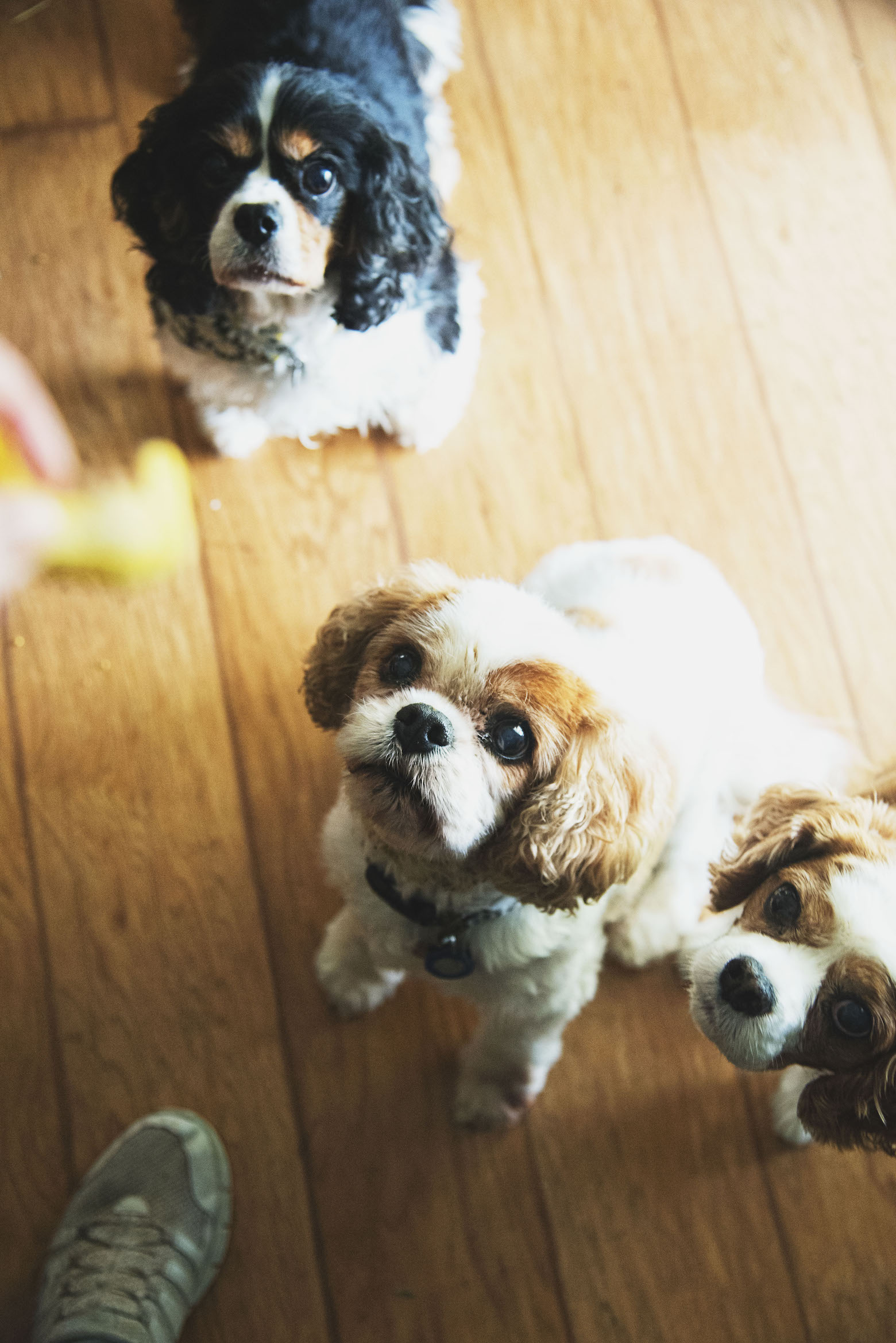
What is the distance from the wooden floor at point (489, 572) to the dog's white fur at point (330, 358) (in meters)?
0.08

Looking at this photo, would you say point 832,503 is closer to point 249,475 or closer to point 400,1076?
point 249,475

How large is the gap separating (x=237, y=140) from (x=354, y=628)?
705 mm

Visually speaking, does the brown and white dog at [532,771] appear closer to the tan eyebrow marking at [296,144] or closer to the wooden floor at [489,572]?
the wooden floor at [489,572]

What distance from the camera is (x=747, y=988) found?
1116mm

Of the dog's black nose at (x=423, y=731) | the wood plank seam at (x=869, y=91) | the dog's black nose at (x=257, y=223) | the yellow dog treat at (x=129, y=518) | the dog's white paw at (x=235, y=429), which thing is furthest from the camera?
the wood plank seam at (x=869, y=91)

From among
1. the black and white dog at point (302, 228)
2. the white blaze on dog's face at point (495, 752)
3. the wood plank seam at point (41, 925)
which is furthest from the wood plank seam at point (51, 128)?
the white blaze on dog's face at point (495, 752)

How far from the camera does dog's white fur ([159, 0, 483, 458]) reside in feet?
4.65

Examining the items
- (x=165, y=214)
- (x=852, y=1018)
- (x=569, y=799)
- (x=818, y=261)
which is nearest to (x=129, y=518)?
(x=165, y=214)

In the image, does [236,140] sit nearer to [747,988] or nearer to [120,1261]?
[747,988]

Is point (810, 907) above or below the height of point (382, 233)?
below

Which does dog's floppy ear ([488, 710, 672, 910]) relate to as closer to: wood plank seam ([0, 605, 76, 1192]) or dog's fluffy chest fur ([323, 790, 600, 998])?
dog's fluffy chest fur ([323, 790, 600, 998])

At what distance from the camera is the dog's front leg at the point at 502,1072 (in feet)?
4.84

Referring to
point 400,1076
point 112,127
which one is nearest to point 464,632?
point 400,1076

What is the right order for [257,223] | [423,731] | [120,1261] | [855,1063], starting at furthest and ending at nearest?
[120,1261], [257,223], [855,1063], [423,731]
